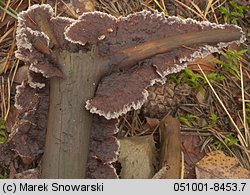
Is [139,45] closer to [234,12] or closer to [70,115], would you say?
[70,115]

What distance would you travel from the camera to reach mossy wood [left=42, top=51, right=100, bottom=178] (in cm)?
199

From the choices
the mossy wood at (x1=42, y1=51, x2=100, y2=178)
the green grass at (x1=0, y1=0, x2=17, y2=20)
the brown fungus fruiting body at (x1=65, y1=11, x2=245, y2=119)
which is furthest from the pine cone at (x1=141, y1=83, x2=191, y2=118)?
the green grass at (x1=0, y1=0, x2=17, y2=20)

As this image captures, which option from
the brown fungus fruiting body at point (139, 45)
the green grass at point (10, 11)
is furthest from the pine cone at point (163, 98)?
the green grass at point (10, 11)

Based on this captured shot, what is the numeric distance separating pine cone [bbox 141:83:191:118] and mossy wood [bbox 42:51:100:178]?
0.53 metres

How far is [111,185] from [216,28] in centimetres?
103

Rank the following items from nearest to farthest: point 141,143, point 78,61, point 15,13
Result: point 78,61
point 141,143
point 15,13

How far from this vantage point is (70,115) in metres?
1.99

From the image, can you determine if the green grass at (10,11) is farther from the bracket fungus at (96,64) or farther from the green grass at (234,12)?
the green grass at (234,12)

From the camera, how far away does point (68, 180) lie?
2.02 meters

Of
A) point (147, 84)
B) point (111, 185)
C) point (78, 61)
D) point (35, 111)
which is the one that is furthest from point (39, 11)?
point (111, 185)

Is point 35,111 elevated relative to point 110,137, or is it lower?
elevated

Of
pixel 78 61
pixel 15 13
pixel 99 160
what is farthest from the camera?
pixel 15 13

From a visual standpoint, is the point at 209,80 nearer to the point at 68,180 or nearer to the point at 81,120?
the point at 81,120

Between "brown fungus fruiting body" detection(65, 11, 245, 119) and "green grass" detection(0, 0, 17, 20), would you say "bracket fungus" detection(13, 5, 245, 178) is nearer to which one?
"brown fungus fruiting body" detection(65, 11, 245, 119)
